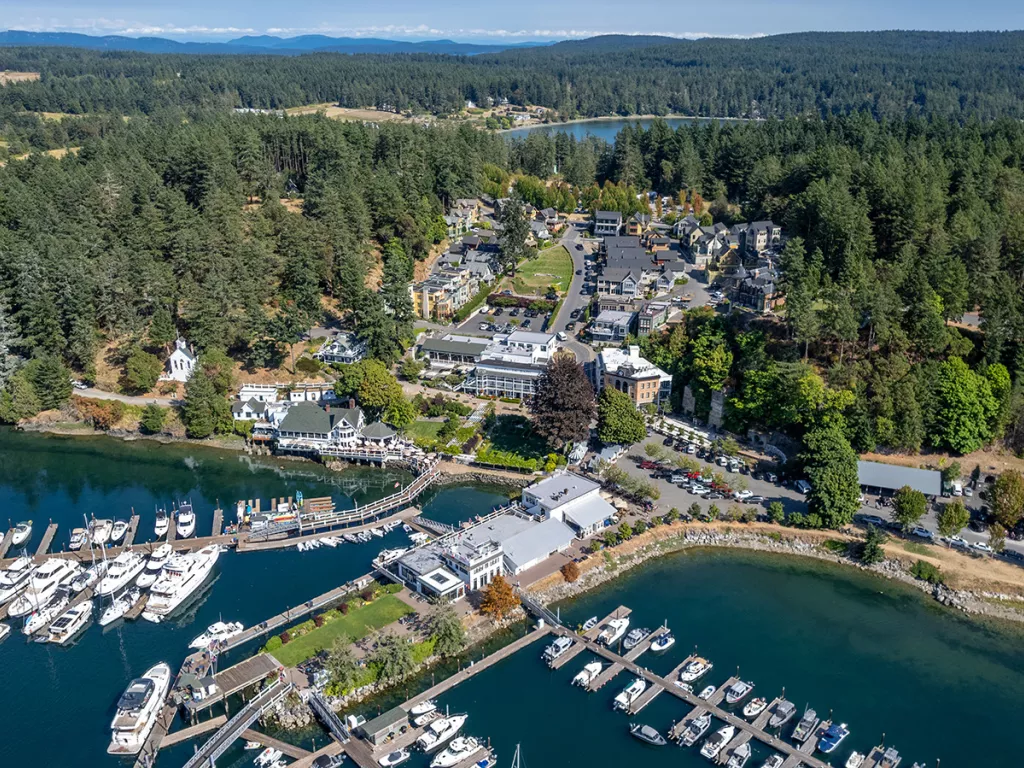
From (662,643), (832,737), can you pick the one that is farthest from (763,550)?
(832,737)

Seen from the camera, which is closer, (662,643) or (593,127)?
(662,643)

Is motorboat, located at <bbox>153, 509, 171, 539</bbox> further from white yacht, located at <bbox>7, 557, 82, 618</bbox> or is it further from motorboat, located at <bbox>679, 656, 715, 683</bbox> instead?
motorboat, located at <bbox>679, 656, 715, 683</bbox>

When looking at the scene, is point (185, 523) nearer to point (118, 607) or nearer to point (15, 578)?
point (118, 607)

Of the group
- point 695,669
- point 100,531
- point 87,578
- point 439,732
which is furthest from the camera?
point 100,531

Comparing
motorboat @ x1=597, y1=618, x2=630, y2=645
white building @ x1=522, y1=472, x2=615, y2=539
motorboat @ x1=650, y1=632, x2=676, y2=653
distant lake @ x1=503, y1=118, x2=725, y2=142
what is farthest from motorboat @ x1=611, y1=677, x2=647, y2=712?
distant lake @ x1=503, y1=118, x2=725, y2=142

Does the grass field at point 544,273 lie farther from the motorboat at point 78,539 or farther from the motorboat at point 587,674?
the motorboat at point 587,674

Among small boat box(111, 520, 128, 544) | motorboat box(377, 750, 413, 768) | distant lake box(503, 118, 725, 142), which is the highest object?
distant lake box(503, 118, 725, 142)

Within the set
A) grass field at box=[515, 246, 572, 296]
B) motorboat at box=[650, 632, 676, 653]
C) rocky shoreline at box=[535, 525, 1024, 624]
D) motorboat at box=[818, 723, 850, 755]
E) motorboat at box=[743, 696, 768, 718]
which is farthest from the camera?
grass field at box=[515, 246, 572, 296]

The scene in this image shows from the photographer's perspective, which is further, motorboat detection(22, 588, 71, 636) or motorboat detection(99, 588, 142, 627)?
motorboat detection(99, 588, 142, 627)
